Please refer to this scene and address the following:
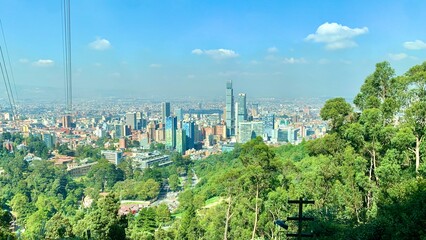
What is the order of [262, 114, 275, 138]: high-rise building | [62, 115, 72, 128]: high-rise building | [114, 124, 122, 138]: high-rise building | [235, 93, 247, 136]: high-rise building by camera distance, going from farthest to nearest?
1. [235, 93, 247, 136]: high-rise building
2. [114, 124, 122, 138]: high-rise building
3. [262, 114, 275, 138]: high-rise building
4. [62, 115, 72, 128]: high-rise building

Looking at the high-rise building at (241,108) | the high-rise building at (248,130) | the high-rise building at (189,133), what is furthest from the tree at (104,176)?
the high-rise building at (241,108)

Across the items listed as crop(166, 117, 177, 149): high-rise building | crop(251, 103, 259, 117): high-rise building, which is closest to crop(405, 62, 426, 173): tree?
crop(166, 117, 177, 149): high-rise building

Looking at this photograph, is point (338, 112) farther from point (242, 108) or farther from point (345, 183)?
point (242, 108)

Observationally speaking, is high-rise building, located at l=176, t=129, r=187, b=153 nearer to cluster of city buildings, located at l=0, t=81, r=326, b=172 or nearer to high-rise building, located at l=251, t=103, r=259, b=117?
cluster of city buildings, located at l=0, t=81, r=326, b=172

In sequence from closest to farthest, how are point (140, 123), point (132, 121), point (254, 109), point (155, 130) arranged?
point (155, 130) < point (132, 121) < point (140, 123) < point (254, 109)

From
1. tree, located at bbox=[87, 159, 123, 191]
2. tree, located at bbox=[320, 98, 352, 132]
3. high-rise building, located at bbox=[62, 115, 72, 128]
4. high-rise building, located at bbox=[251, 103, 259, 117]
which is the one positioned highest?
tree, located at bbox=[320, 98, 352, 132]

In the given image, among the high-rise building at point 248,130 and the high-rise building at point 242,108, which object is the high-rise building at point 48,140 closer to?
the high-rise building at point 248,130

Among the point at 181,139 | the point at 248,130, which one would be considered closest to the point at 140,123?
the point at 181,139

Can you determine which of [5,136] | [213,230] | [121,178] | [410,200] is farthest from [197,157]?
[410,200]

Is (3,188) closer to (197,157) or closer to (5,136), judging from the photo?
(5,136)
